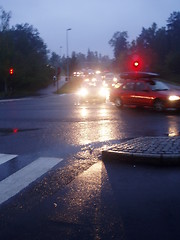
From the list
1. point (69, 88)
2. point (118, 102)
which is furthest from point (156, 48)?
point (118, 102)

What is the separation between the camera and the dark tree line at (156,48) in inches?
2626

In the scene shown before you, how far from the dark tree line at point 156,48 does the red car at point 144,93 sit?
26680mm

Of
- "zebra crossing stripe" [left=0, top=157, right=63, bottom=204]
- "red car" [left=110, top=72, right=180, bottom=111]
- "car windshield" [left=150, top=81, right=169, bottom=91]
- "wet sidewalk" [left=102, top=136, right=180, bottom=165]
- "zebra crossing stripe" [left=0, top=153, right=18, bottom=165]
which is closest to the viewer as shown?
"zebra crossing stripe" [left=0, top=157, right=63, bottom=204]

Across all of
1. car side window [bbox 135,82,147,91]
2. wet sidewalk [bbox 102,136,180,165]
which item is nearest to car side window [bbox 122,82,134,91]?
car side window [bbox 135,82,147,91]

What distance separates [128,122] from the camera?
14.3m

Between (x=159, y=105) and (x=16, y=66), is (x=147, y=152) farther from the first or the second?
(x=16, y=66)

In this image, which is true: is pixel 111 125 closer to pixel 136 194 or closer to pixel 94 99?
pixel 136 194

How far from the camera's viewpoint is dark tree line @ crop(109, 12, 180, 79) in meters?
66.7

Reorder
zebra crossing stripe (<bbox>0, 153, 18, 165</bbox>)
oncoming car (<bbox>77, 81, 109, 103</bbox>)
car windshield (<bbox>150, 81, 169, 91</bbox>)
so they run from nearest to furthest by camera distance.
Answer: zebra crossing stripe (<bbox>0, 153, 18, 165</bbox>) → car windshield (<bbox>150, 81, 169, 91</bbox>) → oncoming car (<bbox>77, 81, 109, 103</bbox>)

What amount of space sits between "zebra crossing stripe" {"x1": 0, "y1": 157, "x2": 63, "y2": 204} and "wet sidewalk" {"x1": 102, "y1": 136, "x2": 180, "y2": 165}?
1217mm

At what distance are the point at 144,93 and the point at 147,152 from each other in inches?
432

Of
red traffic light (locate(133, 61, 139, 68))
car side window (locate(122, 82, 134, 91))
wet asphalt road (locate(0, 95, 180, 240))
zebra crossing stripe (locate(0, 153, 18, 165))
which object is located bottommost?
zebra crossing stripe (locate(0, 153, 18, 165))

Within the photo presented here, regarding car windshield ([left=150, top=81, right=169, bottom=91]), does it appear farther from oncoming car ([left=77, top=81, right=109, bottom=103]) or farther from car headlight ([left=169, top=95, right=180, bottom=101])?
oncoming car ([left=77, top=81, right=109, bottom=103])

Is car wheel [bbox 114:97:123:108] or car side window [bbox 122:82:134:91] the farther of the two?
car wheel [bbox 114:97:123:108]
